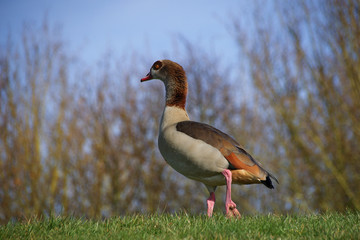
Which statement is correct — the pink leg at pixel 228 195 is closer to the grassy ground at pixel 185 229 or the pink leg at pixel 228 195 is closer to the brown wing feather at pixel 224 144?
the brown wing feather at pixel 224 144

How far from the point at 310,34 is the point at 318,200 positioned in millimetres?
5264

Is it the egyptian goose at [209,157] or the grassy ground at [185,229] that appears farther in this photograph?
the egyptian goose at [209,157]

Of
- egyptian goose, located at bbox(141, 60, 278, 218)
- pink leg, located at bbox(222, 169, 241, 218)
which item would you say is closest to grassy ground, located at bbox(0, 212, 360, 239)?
pink leg, located at bbox(222, 169, 241, 218)

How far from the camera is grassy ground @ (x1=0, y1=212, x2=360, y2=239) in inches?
179

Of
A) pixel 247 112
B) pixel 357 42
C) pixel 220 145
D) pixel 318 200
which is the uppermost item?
pixel 357 42

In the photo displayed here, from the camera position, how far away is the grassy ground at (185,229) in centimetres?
455

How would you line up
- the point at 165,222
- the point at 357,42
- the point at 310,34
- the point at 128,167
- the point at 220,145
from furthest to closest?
the point at 128,167 → the point at 310,34 → the point at 357,42 → the point at 220,145 → the point at 165,222

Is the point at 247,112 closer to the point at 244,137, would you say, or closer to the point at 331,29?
the point at 244,137

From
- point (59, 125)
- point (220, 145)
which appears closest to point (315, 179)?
point (220, 145)

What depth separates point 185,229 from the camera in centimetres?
471

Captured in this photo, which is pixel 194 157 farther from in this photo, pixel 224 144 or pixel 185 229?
pixel 185 229

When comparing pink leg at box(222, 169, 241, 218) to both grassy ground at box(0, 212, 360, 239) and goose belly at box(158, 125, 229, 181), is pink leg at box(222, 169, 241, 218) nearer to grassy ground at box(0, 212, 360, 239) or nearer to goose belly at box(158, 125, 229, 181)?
goose belly at box(158, 125, 229, 181)

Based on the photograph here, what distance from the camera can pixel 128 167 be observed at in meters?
18.3

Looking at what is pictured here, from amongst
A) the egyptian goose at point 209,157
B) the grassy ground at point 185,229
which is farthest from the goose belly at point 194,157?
the grassy ground at point 185,229
